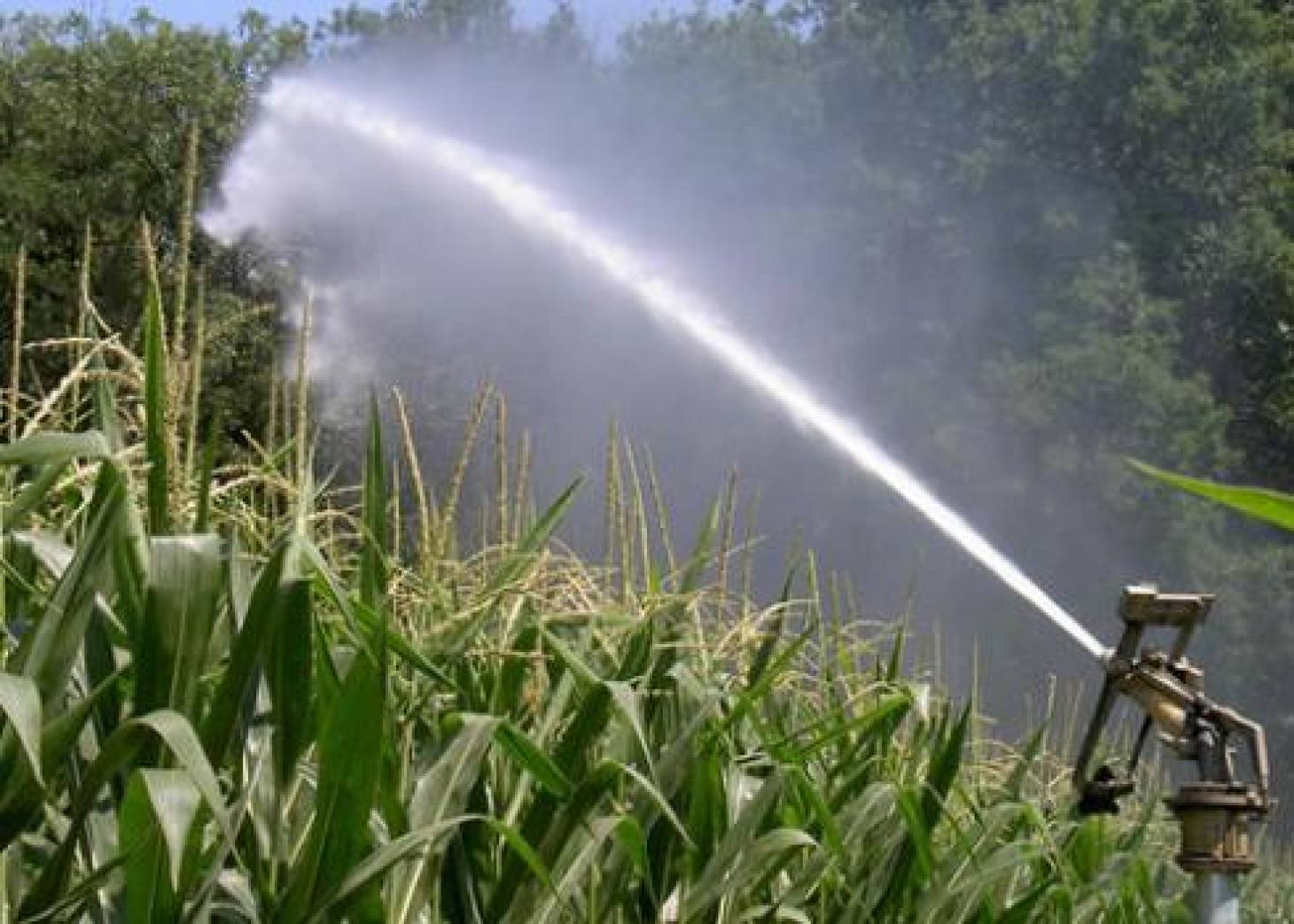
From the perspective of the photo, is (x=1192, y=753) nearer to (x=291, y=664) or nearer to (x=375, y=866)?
(x=375, y=866)

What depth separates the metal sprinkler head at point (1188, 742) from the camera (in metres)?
4.01

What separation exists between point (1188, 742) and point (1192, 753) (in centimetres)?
4

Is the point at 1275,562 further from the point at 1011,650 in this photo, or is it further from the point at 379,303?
the point at 379,303

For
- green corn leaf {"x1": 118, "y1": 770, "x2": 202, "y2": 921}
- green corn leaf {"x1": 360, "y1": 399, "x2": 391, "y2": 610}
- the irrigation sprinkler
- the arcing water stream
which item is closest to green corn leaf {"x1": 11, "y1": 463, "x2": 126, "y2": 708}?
green corn leaf {"x1": 118, "y1": 770, "x2": 202, "y2": 921}

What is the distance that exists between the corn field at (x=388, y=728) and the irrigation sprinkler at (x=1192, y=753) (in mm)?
215

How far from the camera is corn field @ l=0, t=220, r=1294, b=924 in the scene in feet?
8.82

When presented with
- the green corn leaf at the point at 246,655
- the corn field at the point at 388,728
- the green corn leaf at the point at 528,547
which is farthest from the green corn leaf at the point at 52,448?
the green corn leaf at the point at 528,547

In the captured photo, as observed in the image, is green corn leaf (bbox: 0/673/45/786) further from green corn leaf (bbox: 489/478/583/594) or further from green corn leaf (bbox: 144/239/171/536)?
green corn leaf (bbox: 489/478/583/594)

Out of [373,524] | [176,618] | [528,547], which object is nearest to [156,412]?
[176,618]

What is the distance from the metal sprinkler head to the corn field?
0.21 m

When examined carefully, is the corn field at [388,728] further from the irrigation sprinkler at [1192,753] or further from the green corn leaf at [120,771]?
the irrigation sprinkler at [1192,753]

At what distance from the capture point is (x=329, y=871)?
2922 mm

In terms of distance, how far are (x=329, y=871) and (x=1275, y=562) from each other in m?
24.9

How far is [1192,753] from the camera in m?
4.12
